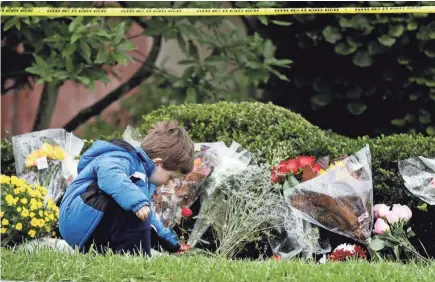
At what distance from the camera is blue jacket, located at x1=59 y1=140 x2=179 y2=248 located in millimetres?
5395

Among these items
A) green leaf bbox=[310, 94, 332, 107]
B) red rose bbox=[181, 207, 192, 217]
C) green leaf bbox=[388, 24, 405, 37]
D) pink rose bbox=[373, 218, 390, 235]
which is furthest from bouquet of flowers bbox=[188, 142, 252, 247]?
green leaf bbox=[388, 24, 405, 37]

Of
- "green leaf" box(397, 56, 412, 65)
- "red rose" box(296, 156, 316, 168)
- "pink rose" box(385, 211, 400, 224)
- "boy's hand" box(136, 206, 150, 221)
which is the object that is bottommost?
"pink rose" box(385, 211, 400, 224)

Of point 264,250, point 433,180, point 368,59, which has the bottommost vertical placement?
point 264,250

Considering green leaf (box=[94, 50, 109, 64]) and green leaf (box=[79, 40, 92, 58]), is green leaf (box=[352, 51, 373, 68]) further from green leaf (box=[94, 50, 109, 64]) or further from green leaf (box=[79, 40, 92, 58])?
green leaf (box=[79, 40, 92, 58])

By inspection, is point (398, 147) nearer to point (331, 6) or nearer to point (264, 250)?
point (264, 250)

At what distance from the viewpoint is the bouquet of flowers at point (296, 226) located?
6.03 metres

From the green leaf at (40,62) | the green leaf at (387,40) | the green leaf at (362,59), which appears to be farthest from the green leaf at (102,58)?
the green leaf at (387,40)

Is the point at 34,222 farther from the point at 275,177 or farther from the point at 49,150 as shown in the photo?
the point at 275,177

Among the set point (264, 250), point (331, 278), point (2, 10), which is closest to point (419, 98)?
point (264, 250)

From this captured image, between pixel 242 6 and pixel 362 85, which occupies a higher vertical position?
pixel 242 6

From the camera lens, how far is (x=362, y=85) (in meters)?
8.80

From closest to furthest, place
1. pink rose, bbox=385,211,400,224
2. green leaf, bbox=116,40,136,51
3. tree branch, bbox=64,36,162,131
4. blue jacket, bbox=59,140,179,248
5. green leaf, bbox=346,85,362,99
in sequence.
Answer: blue jacket, bbox=59,140,179,248 < pink rose, bbox=385,211,400,224 < green leaf, bbox=116,40,136,51 < green leaf, bbox=346,85,362,99 < tree branch, bbox=64,36,162,131

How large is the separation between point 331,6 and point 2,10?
2.97 m

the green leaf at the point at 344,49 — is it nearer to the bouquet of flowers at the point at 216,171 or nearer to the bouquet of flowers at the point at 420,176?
the bouquet of flowers at the point at 216,171
